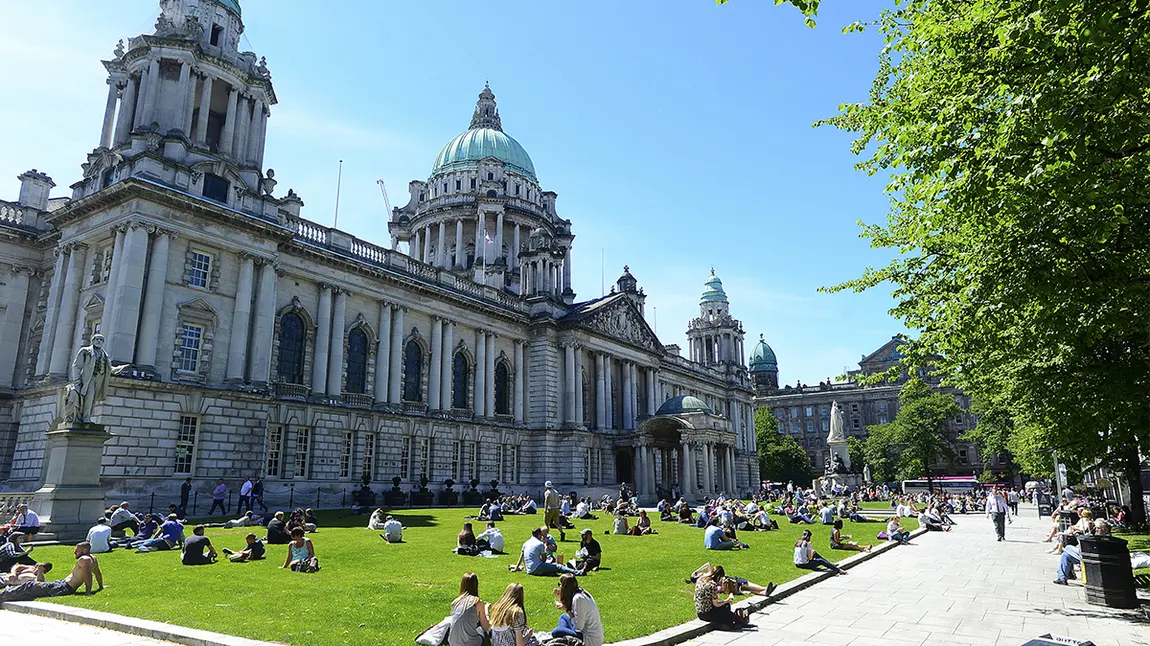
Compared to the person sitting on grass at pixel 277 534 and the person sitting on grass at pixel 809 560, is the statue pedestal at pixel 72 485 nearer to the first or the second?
the person sitting on grass at pixel 277 534

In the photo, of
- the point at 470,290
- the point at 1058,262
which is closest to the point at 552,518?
the point at 1058,262

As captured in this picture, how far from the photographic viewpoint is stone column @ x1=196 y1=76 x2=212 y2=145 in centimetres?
3580

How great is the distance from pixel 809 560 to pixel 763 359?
120 metres

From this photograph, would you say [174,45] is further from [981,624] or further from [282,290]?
[981,624]

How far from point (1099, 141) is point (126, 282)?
32436mm

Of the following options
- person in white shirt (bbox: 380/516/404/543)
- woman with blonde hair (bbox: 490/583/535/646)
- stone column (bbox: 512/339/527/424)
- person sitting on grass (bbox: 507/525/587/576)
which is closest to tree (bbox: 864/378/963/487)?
stone column (bbox: 512/339/527/424)

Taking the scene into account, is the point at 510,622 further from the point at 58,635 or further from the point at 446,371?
the point at 446,371

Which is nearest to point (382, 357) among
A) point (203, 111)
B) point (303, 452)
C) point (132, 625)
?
point (303, 452)

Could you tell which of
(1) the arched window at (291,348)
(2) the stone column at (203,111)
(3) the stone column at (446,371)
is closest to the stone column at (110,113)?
(2) the stone column at (203,111)

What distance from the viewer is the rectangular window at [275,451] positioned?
114ft

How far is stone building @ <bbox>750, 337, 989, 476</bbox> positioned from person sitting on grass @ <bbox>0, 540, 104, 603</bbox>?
102 m

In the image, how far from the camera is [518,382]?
172 ft

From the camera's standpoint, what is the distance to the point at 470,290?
49.6 m

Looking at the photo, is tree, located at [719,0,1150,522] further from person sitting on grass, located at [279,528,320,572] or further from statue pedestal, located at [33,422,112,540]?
statue pedestal, located at [33,422,112,540]
